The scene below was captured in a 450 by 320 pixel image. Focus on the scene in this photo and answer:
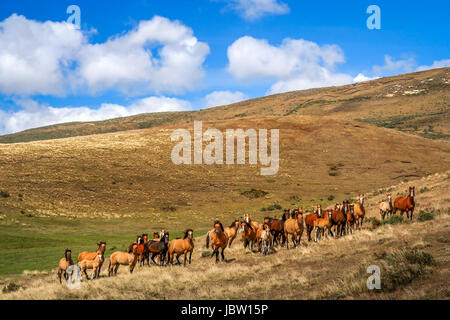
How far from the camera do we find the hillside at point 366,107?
114m

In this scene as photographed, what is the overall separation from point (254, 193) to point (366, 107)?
10029 centimetres

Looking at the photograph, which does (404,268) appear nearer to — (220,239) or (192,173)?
(220,239)

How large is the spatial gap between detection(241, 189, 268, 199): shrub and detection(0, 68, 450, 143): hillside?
61396mm

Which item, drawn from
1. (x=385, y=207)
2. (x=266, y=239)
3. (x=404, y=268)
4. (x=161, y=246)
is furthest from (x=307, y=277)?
(x=385, y=207)

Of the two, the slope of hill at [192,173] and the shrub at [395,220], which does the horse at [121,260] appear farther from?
the slope of hill at [192,173]

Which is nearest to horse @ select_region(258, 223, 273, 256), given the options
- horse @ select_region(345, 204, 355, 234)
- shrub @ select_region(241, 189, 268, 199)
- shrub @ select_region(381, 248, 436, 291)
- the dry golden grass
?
the dry golden grass

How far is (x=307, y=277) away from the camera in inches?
492

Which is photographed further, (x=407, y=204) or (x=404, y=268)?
(x=407, y=204)

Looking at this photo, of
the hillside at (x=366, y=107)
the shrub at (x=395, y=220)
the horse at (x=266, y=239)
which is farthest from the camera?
the hillside at (x=366, y=107)

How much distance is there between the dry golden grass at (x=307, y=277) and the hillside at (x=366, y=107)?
91.5 metres

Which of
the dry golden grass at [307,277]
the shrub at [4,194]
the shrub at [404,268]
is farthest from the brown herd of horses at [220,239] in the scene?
the shrub at [4,194]

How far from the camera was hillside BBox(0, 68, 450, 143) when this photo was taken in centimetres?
11381

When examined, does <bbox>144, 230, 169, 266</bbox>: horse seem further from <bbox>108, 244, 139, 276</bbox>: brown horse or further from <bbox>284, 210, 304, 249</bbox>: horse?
<bbox>284, 210, 304, 249</bbox>: horse

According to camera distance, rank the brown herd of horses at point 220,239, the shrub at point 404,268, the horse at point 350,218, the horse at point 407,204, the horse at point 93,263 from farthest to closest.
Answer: the horse at point 407,204 < the horse at point 350,218 < the brown herd of horses at point 220,239 < the horse at point 93,263 < the shrub at point 404,268
